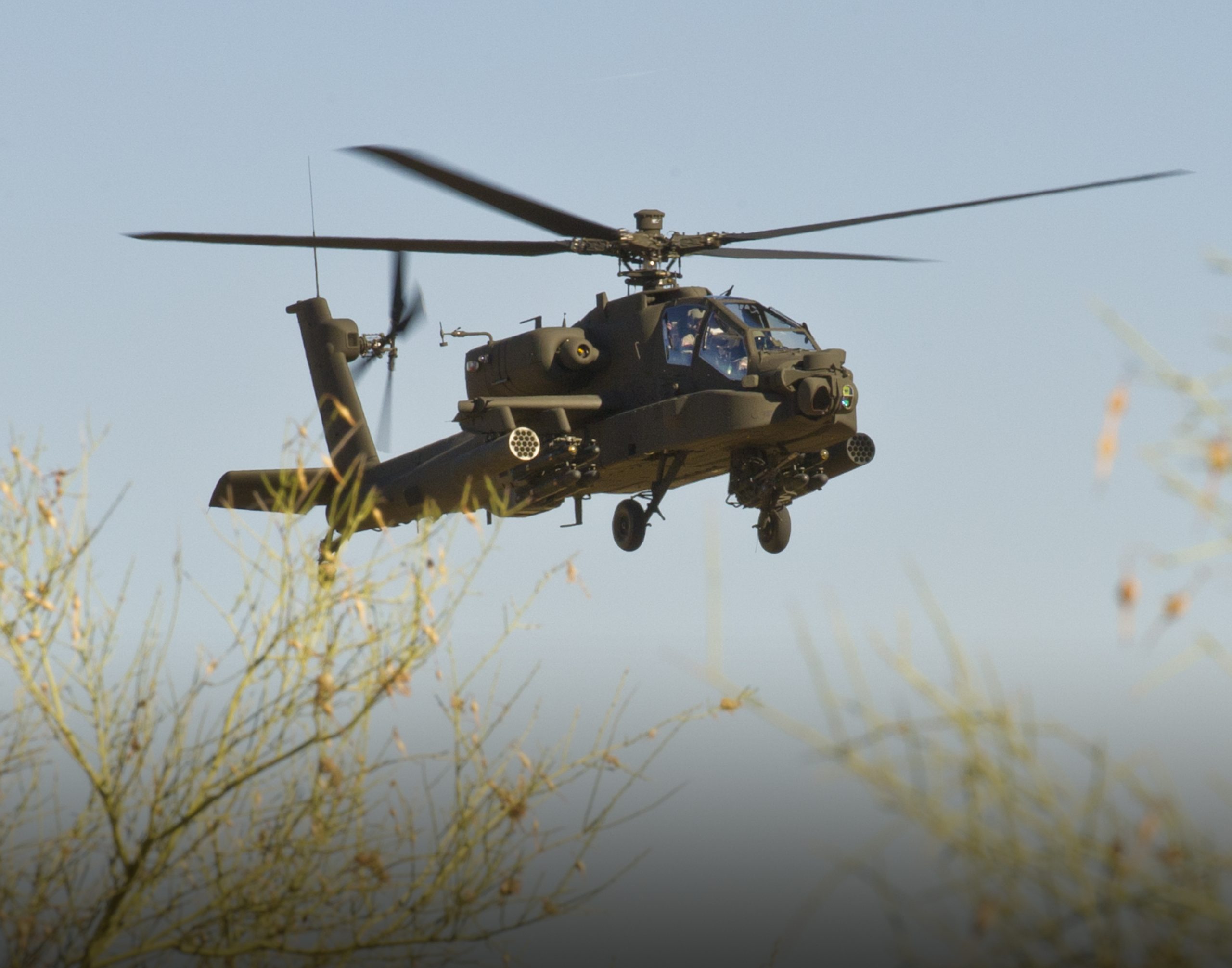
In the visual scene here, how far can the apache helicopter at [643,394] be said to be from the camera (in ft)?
49.4

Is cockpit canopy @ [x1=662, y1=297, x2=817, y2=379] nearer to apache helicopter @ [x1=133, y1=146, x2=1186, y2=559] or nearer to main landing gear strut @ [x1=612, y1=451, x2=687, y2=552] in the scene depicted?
apache helicopter @ [x1=133, y1=146, x2=1186, y2=559]

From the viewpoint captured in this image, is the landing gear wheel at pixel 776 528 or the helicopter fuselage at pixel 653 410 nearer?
the helicopter fuselage at pixel 653 410

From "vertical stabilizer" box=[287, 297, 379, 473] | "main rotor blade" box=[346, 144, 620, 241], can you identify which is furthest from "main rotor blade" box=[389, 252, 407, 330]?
"main rotor blade" box=[346, 144, 620, 241]

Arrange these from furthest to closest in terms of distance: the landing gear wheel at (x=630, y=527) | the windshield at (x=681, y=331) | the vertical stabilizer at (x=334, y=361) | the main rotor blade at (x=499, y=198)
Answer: the vertical stabilizer at (x=334, y=361) → the landing gear wheel at (x=630, y=527) → the windshield at (x=681, y=331) → the main rotor blade at (x=499, y=198)

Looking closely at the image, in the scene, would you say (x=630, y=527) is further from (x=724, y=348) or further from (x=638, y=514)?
(x=724, y=348)

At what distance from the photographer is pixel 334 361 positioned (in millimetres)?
19906

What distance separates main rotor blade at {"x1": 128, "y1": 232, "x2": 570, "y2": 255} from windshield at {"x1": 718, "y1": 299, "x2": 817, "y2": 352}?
6.71 feet

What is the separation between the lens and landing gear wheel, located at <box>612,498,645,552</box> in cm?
1666

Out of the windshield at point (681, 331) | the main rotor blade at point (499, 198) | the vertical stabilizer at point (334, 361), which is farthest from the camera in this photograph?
the vertical stabilizer at point (334, 361)

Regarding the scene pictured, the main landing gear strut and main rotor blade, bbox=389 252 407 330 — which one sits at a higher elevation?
main rotor blade, bbox=389 252 407 330

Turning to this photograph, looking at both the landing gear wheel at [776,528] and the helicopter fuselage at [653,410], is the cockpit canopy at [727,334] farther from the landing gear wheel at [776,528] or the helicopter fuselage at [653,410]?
the landing gear wheel at [776,528]

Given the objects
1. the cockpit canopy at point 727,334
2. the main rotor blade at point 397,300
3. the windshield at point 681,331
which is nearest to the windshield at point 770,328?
the cockpit canopy at point 727,334

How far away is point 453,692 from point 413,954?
1.22 metres

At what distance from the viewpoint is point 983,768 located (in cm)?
339
